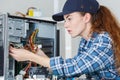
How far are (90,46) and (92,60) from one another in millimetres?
113

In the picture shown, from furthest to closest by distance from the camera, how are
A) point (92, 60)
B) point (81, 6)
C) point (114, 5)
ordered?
point (114, 5)
point (81, 6)
point (92, 60)

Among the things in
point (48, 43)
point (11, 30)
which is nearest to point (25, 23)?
point (11, 30)

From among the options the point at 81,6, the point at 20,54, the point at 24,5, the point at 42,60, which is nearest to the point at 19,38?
the point at 20,54

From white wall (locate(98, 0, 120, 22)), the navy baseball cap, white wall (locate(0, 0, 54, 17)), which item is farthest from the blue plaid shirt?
white wall (locate(0, 0, 54, 17))

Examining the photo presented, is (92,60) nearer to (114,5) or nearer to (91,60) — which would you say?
(91,60)

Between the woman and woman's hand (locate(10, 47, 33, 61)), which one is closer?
the woman

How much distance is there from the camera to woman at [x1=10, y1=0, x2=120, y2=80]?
1214 mm

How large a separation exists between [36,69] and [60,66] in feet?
1.33

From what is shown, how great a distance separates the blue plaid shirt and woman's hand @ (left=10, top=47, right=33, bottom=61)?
15 cm

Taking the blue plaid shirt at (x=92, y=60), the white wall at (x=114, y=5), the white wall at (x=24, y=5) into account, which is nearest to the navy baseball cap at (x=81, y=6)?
the blue plaid shirt at (x=92, y=60)

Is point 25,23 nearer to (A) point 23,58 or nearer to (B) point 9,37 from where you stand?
(B) point 9,37

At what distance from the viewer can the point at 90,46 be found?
129 cm

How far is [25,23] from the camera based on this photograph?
1.57 meters

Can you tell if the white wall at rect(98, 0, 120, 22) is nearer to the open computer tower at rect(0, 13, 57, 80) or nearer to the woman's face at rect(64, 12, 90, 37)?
the open computer tower at rect(0, 13, 57, 80)
